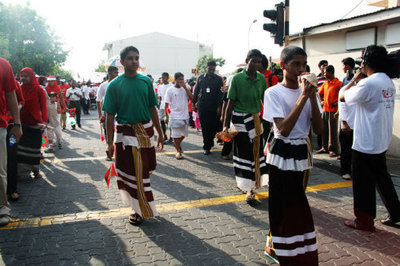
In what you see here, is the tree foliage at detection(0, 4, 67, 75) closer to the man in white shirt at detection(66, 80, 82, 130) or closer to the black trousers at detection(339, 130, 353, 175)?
the man in white shirt at detection(66, 80, 82, 130)

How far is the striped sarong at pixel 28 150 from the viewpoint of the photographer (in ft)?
18.9

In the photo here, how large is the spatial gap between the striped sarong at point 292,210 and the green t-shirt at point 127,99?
1801 millimetres

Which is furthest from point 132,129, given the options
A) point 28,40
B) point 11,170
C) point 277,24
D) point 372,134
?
point 28,40

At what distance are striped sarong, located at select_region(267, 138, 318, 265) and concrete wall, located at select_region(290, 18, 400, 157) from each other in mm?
6087

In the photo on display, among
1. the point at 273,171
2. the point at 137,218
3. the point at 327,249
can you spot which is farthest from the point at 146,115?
the point at 327,249

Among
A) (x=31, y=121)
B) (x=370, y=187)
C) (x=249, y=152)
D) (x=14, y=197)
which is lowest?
(x=14, y=197)

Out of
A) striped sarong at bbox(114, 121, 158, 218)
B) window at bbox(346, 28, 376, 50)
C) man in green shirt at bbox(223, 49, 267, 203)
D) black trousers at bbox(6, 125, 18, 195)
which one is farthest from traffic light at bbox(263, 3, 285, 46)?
black trousers at bbox(6, 125, 18, 195)

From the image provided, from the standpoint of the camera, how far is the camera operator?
11.6 feet

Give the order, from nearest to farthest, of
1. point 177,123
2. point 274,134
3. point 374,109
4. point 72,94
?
point 274,134 < point 374,109 < point 177,123 < point 72,94

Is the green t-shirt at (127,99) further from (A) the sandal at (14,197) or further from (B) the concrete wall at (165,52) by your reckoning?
(B) the concrete wall at (165,52)

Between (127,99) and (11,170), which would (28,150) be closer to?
(11,170)

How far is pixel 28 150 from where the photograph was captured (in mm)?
5805

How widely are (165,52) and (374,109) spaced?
189 ft

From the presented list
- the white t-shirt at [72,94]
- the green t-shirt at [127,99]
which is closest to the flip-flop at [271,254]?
the green t-shirt at [127,99]
